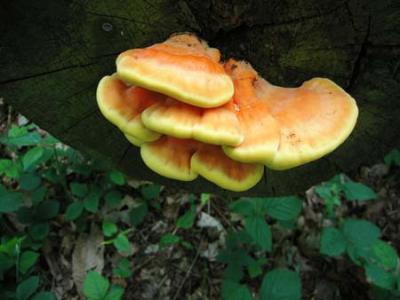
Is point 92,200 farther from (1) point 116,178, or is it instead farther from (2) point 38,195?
(2) point 38,195

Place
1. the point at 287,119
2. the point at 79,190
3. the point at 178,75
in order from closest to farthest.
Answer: the point at 178,75 → the point at 287,119 → the point at 79,190

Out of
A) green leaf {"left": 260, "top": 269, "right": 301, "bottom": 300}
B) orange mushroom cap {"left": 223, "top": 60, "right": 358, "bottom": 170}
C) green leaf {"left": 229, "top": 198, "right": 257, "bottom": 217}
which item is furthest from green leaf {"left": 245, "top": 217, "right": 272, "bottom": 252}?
orange mushroom cap {"left": 223, "top": 60, "right": 358, "bottom": 170}

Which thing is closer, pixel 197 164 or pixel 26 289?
pixel 197 164

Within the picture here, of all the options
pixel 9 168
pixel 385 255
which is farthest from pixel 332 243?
pixel 9 168

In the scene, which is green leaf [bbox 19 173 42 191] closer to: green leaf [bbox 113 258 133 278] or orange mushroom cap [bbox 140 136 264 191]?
green leaf [bbox 113 258 133 278]

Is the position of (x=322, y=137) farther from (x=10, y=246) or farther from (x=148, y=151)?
(x=10, y=246)

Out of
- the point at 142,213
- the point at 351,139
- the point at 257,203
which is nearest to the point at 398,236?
the point at 257,203
